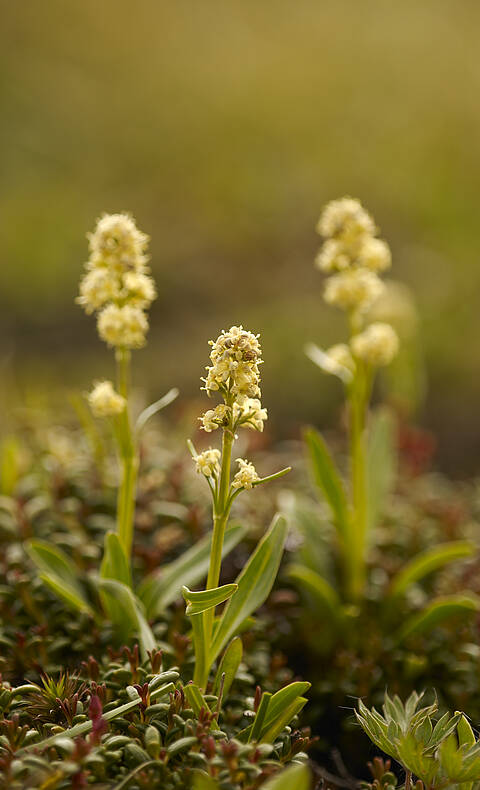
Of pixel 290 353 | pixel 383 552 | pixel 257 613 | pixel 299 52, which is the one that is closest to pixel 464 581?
pixel 383 552

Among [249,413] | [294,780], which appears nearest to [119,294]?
[249,413]

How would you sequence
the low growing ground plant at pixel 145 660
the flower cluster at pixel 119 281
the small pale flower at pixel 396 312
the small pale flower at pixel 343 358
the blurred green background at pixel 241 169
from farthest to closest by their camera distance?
the blurred green background at pixel 241 169, the small pale flower at pixel 396 312, the small pale flower at pixel 343 358, the flower cluster at pixel 119 281, the low growing ground plant at pixel 145 660

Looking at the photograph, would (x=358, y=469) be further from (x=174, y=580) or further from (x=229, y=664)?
(x=229, y=664)

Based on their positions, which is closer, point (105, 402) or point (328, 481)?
point (105, 402)

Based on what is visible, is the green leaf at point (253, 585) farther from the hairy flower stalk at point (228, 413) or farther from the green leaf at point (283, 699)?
the green leaf at point (283, 699)

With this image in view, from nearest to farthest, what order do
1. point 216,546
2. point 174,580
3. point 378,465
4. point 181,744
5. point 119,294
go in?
point 181,744, point 216,546, point 119,294, point 174,580, point 378,465

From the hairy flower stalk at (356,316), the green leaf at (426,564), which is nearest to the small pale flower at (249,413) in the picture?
the hairy flower stalk at (356,316)

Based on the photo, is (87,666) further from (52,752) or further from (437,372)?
(437,372)
